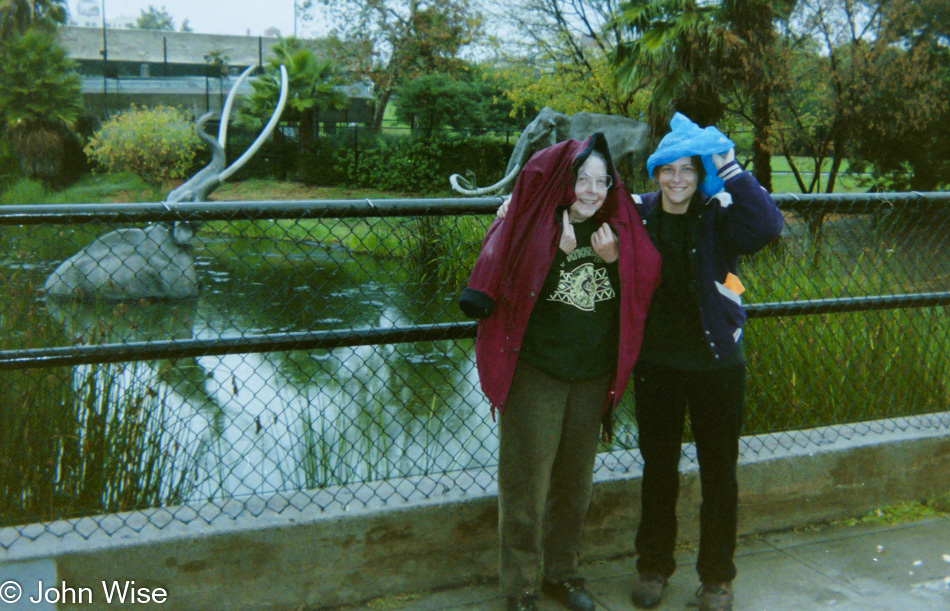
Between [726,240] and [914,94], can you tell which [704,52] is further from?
[726,240]

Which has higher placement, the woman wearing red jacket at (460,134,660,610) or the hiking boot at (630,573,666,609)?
the woman wearing red jacket at (460,134,660,610)

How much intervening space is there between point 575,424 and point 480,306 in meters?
0.53

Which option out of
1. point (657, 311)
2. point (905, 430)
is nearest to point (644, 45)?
point (905, 430)

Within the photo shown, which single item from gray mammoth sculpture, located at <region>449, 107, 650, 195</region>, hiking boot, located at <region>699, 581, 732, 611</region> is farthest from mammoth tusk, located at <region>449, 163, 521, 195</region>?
hiking boot, located at <region>699, 581, 732, 611</region>

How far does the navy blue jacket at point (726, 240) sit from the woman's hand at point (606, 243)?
0.88 feet

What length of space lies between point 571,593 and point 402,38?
2713cm

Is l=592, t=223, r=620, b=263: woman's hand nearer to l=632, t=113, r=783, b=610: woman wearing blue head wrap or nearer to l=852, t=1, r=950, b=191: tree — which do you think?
l=632, t=113, r=783, b=610: woman wearing blue head wrap

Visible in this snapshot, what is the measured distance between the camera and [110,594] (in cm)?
263

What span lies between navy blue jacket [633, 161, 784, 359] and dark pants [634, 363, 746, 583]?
14 cm

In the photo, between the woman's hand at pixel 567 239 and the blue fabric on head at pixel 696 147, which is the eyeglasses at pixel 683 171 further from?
the woman's hand at pixel 567 239

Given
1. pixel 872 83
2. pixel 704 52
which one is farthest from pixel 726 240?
pixel 872 83

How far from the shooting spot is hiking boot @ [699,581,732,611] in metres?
2.86

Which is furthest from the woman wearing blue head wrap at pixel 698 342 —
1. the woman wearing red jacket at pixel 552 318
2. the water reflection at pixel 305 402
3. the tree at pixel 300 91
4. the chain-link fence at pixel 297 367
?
the tree at pixel 300 91

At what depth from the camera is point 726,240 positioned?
2721 mm
